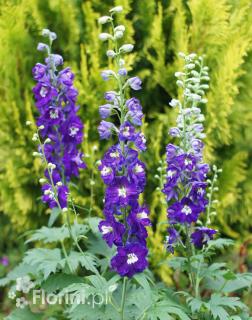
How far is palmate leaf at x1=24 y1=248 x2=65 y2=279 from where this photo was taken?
302cm

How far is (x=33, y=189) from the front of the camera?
190 inches

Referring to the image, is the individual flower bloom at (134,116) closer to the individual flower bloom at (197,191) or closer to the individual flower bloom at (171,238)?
the individual flower bloom at (197,191)

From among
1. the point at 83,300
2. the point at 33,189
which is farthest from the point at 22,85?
the point at 83,300

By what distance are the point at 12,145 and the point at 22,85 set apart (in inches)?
22.0

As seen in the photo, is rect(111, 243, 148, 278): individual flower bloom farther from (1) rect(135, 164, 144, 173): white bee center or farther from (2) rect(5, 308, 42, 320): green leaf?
(2) rect(5, 308, 42, 320): green leaf

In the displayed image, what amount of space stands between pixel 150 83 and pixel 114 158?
222 centimetres

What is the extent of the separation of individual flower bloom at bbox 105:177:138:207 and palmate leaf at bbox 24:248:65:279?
2.45 ft

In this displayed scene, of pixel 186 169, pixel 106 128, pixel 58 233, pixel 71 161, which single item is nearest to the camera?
pixel 106 128

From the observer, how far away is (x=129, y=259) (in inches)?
101

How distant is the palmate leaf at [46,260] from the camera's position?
3.02m

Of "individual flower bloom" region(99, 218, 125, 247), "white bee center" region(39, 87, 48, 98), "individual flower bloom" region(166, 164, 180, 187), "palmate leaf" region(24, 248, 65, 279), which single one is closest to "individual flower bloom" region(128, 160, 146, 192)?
"individual flower bloom" region(99, 218, 125, 247)

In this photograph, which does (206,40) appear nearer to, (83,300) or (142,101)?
(142,101)

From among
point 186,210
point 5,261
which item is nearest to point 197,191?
point 186,210

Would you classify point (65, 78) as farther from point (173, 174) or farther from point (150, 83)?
point (150, 83)
